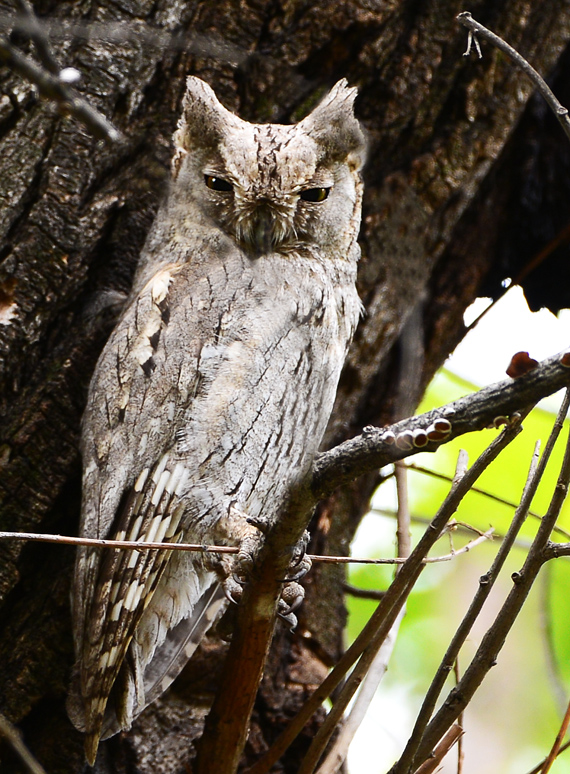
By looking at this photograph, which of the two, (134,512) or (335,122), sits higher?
Answer: (335,122)

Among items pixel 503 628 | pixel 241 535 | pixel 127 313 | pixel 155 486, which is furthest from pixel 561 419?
pixel 127 313

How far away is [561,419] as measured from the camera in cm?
123

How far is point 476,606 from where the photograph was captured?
1208 mm

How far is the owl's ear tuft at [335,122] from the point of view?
202 cm

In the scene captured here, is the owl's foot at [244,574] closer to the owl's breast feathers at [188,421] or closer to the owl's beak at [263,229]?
the owl's breast feathers at [188,421]

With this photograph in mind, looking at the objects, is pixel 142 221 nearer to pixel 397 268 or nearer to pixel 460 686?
pixel 397 268

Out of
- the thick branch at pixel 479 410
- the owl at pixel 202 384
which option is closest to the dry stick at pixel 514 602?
the thick branch at pixel 479 410

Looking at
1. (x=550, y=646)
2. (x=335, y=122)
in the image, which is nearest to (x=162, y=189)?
(x=335, y=122)

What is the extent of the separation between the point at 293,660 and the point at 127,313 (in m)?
1.07

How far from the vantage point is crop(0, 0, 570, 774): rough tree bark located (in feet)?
6.14

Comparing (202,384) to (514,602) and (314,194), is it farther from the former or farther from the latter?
(514,602)

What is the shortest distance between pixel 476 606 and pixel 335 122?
1.36 metres

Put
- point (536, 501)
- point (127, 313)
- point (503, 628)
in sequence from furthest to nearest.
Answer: point (536, 501) → point (127, 313) → point (503, 628)

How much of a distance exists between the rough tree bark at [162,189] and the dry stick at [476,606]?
805mm
